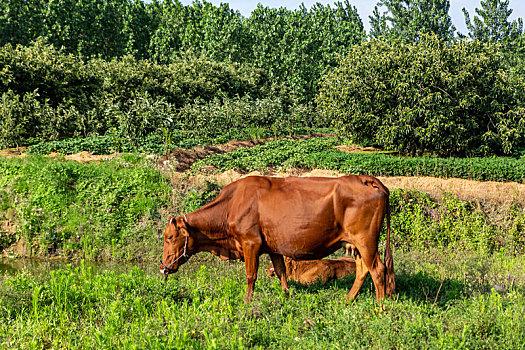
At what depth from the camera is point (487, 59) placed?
18812mm

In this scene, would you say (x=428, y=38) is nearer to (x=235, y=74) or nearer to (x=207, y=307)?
(x=207, y=307)

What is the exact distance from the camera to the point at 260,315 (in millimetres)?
5723

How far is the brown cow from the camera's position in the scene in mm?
5941

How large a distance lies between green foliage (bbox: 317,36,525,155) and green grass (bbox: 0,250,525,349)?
11775mm

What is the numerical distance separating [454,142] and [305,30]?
35582 millimetres

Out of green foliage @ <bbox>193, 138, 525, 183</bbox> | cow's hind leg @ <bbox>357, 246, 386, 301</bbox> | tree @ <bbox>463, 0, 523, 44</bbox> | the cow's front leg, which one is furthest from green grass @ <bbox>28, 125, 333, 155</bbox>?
tree @ <bbox>463, 0, 523, 44</bbox>

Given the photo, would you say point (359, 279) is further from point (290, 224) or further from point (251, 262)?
point (251, 262)

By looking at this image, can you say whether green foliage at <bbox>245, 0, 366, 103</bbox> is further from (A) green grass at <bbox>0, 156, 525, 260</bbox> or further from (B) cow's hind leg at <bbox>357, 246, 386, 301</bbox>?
(B) cow's hind leg at <bbox>357, 246, 386, 301</bbox>

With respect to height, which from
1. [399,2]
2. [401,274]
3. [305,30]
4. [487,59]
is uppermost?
[399,2]

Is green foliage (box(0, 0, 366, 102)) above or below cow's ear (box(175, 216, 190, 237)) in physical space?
above

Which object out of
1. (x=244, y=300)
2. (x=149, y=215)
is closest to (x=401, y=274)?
(x=244, y=300)

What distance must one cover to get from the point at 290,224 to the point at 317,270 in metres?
1.72

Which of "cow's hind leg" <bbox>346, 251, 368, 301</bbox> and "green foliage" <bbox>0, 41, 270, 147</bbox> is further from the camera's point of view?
"green foliage" <bbox>0, 41, 270, 147</bbox>

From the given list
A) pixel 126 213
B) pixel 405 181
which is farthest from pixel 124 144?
pixel 405 181
